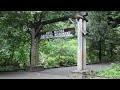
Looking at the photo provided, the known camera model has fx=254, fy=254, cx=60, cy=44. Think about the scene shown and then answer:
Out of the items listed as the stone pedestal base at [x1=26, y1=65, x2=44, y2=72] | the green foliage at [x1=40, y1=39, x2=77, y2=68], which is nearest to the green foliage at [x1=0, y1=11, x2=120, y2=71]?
the green foliage at [x1=40, y1=39, x2=77, y2=68]

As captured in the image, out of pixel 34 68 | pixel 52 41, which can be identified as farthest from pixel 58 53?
pixel 34 68

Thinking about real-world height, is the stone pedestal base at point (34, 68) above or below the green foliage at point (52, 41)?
below

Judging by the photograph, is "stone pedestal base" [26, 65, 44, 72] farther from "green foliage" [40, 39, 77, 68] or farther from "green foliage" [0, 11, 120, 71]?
"green foliage" [40, 39, 77, 68]

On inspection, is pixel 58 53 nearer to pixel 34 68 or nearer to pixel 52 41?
pixel 52 41

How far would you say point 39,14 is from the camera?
13.1m

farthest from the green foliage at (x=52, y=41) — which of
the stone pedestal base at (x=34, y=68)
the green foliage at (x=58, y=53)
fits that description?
the stone pedestal base at (x=34, y=68)

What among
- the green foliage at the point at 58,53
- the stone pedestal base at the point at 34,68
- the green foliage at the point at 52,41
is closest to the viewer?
the green foliage at the point at 52,41

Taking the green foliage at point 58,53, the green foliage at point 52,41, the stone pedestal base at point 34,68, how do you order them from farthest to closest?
1. the green foliage at point 58,53
2. the stone pedestal base at point 34,68
3. the green foliage at point 52,41

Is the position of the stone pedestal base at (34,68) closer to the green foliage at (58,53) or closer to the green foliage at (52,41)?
the green foliage at (52,41)

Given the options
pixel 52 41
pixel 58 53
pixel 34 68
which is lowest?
pixel 34 68

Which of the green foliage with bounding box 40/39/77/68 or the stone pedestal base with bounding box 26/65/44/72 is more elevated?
the green foliage with bounding box 40/39/77/68
